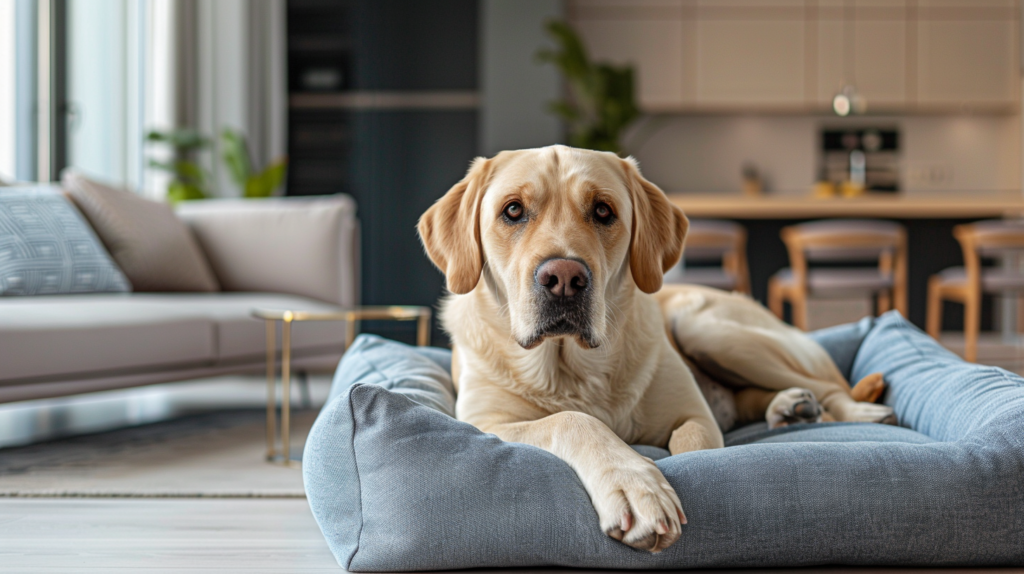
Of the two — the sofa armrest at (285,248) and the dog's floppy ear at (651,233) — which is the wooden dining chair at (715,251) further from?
the dog's floppy ear at (651,233)

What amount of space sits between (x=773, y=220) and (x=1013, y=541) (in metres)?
5.14

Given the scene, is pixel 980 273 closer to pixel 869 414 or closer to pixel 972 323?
pixel 972 323

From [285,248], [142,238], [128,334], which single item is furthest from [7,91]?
[128,334]

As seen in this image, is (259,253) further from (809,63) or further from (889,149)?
(889,149)

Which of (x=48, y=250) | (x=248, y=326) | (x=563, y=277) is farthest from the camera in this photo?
(x=248, y=326)

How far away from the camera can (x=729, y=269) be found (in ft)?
17.7

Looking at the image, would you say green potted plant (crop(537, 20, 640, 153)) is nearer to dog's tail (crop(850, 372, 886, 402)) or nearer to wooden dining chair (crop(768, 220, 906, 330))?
wooden dining chair (crop(768, 220, 906, 330))

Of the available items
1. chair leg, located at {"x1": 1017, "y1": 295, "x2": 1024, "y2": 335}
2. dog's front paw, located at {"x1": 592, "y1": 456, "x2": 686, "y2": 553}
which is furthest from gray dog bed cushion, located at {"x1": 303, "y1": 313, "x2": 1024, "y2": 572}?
chair leg, located at {"x1": 1017, "y1": 295, "x2": 1024, "y2": 335}

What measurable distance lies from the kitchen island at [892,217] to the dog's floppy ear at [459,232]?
4.31 m

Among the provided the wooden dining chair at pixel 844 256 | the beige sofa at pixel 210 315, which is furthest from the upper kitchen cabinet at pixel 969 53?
the beige sofa at pixel 210 315

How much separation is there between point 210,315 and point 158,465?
0.62 meters

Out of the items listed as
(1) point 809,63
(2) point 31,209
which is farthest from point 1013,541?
(1) point 809,63

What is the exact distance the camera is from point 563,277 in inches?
53.8

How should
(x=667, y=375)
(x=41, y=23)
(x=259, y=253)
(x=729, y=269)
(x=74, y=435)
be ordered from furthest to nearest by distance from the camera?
(x=729, y=269), (x=41, y=23), (x=259, y=253), (x=74, y=435), (x=667, y=375)
